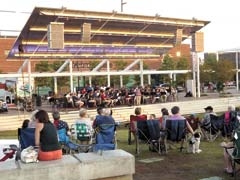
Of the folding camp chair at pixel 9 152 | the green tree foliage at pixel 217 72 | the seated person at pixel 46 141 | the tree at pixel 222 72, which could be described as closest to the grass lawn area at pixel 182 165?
the folding camp chair at pixel 9 152

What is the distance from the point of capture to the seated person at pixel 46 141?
5176 mm

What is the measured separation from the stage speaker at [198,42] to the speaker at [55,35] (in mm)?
12013

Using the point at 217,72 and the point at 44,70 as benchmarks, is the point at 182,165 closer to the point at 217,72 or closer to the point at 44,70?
the point at 217,72

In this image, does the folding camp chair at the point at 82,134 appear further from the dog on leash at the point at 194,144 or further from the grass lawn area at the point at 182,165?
the dog on leash at the point at 194,144

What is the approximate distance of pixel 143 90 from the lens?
1117 inches

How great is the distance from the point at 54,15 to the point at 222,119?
613 inches

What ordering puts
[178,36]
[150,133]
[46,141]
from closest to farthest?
[46,141]
[150,133]
[178,36]

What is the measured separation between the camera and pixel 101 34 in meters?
29.2

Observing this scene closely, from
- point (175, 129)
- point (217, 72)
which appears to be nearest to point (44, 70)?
point (217, 72)

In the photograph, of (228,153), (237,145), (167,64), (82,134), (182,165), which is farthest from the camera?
(167,64)

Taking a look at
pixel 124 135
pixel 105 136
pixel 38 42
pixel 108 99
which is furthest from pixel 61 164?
pixel 38 42

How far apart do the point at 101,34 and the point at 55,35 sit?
5381mm

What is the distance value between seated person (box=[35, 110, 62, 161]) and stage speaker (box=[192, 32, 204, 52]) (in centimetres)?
2808

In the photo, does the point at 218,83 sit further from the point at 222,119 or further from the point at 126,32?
the point at 222,119
